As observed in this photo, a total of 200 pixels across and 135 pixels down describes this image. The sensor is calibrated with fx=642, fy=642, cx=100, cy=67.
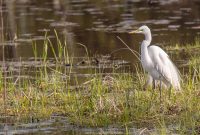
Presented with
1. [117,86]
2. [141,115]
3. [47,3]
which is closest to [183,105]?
[141,115]

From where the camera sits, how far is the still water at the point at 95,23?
51.7 feet

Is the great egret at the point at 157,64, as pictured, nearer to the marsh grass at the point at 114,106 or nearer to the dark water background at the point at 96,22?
the marsh grass at the point at 114,106

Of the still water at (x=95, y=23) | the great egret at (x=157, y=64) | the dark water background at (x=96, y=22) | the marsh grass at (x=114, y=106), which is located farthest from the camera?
the dark water background at (x=96, y=22)

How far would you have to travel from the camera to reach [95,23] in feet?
64.1

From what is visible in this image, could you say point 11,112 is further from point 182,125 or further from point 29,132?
point 182,125

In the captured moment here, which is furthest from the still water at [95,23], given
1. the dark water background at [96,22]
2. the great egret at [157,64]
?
the great egret at [157,64]

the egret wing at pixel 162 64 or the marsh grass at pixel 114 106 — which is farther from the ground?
the egret wing at pixel 162 64

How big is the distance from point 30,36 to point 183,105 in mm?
9500

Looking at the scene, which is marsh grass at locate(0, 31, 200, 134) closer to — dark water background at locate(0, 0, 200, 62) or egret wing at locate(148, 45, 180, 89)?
egret wing at locate(148, 45, 180, 89)

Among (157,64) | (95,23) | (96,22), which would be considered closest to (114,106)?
(157,64)

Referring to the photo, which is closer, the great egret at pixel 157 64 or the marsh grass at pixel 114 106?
the marsh grass at pixel 114 106

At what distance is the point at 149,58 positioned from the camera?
9.81m

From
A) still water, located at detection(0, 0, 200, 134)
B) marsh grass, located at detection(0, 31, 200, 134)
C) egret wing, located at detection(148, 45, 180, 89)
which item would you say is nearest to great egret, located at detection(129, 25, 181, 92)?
egret wing, located at detection(148, 45, 180, 89)

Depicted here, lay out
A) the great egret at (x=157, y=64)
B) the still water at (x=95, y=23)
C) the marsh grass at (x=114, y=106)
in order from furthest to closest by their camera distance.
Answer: the still water at (x=95, y=23)
the great egret at (x=157, y=64)
the marsh grass at (x=114, y=106)
